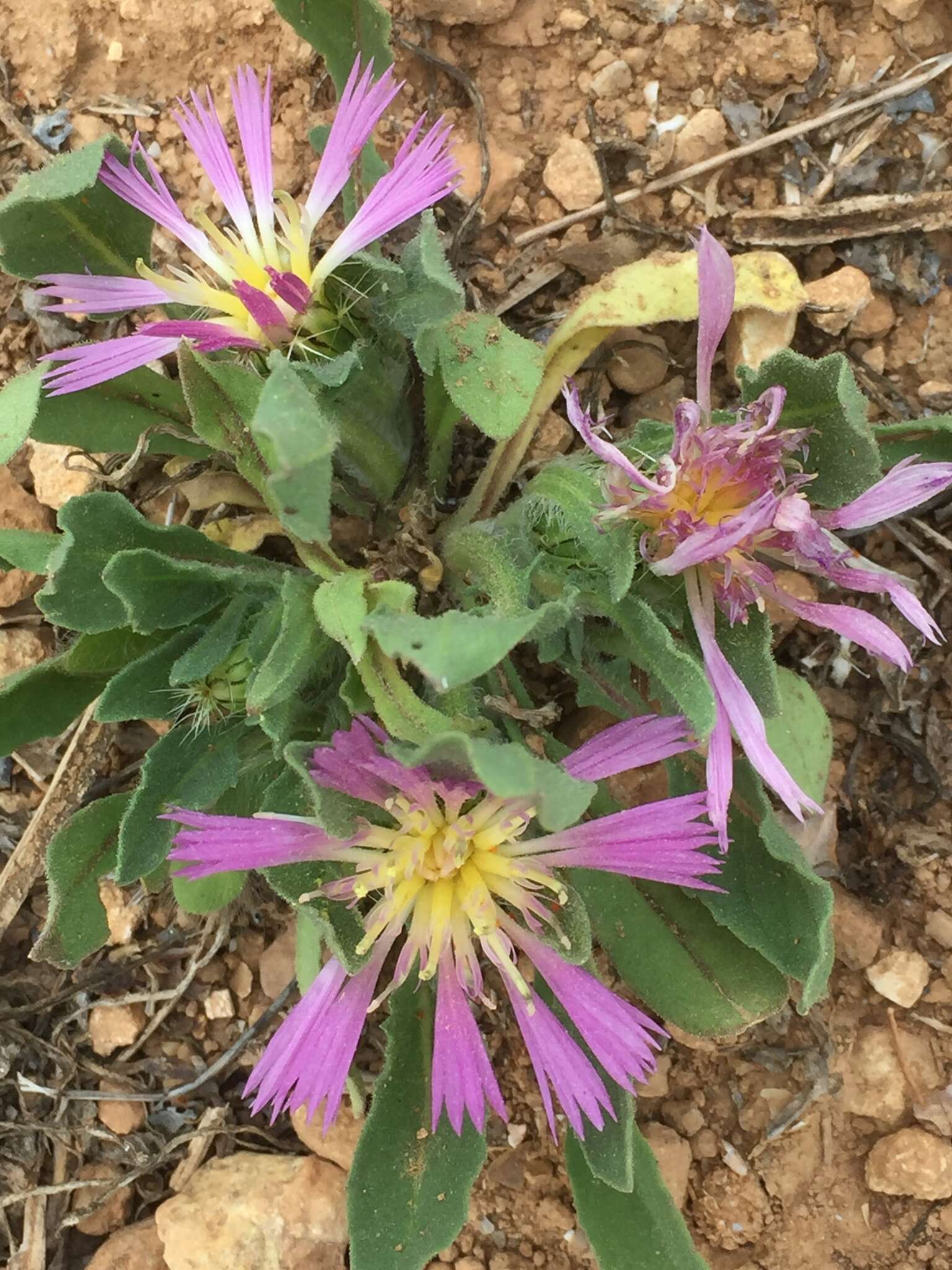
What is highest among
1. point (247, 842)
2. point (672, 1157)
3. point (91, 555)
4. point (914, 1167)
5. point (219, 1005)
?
point (91, 555)

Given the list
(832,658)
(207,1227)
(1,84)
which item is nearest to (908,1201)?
(832,658)

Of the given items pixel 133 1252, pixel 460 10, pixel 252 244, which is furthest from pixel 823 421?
pixel 133 1252

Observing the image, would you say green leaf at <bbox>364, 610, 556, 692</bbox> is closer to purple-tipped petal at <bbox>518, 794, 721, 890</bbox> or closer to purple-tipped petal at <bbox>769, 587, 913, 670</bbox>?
purple-tipped petal at <bbox>518, 794, 721, 890</bbox>

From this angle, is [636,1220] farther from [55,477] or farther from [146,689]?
[55,477]

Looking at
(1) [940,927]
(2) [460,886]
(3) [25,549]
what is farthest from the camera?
(1) [940,927]

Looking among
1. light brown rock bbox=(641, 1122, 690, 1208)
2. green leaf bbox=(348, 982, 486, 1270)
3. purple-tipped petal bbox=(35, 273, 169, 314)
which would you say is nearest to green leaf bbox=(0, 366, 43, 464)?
purple-tipped petal bbox=(35, 273, 169, 314)

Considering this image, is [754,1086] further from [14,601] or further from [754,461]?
[14,601]

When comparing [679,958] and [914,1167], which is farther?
[914,1167]
